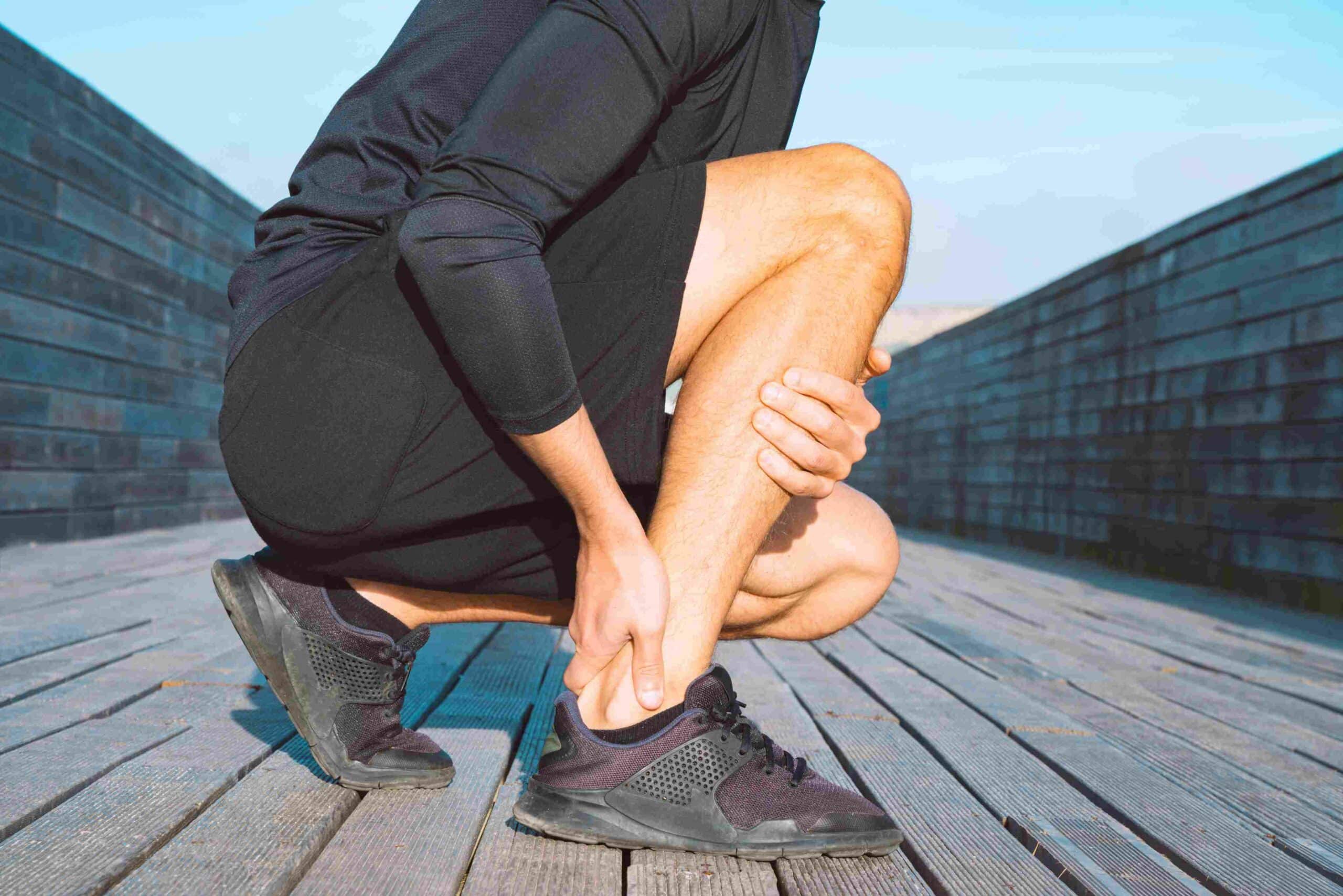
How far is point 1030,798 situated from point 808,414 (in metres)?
0.57

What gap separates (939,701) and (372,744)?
1.03 metres

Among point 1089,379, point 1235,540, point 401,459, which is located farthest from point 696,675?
point 1089,379

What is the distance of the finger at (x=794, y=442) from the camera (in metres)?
1.03

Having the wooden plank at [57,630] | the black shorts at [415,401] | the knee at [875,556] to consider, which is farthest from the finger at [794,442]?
the wooden plank at [57,630]

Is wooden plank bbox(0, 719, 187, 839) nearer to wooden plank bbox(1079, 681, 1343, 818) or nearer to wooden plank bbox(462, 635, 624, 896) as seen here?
wooden plank bbox(462, 635, 624, 896)

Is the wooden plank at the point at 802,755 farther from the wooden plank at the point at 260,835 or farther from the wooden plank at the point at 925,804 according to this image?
the wooden plank at the point at 260,835

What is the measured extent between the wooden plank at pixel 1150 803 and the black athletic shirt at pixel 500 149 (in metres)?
0.81

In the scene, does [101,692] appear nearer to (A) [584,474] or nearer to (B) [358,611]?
(B) [358,611]

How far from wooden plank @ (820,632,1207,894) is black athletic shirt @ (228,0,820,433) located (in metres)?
0.68

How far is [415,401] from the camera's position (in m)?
1.04

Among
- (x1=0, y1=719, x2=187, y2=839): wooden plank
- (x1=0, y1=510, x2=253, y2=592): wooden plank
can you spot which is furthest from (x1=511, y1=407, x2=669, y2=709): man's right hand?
(x1=0, y1=510, x2=253, y2=592): wooden plank

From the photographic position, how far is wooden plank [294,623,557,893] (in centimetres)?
88

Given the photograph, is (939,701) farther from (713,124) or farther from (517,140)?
(517,140)

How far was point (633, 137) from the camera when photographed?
3.21ft
